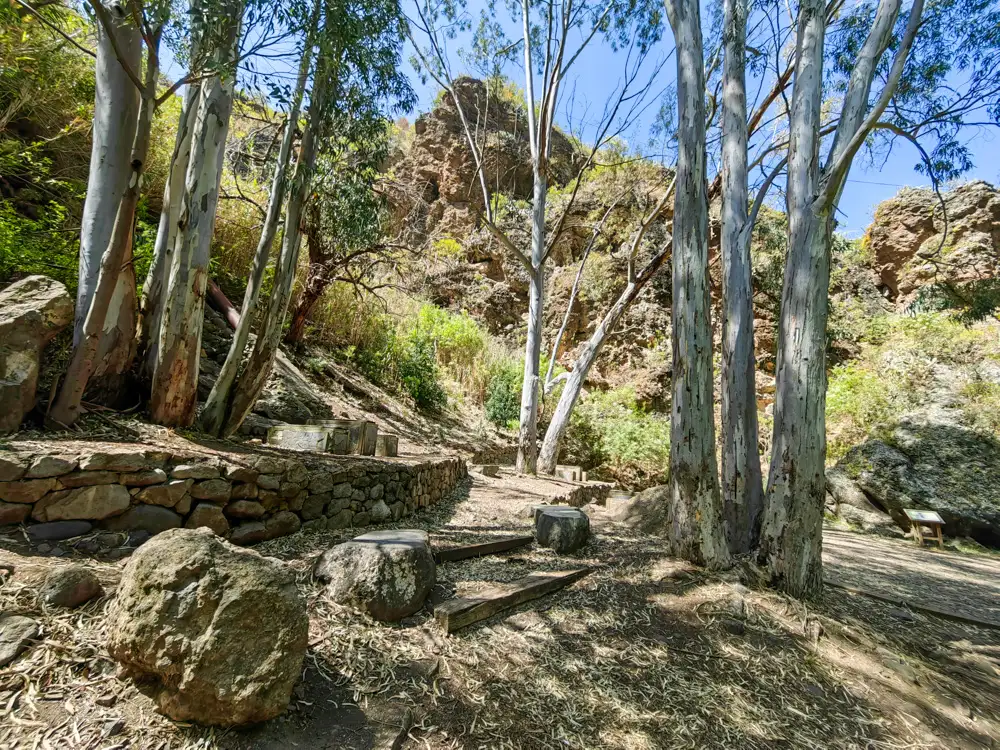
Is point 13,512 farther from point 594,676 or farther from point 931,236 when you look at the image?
point 931,236

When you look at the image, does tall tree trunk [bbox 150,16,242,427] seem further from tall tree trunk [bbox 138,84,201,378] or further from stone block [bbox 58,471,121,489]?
stone block [bbox 58,471,121,489]

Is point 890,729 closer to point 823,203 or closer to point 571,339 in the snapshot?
point 823,203

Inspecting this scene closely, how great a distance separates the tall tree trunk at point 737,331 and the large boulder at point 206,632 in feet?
11.0

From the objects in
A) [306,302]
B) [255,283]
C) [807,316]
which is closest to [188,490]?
[255,283]

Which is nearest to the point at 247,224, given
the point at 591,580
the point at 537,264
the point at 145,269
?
the point at 145,269

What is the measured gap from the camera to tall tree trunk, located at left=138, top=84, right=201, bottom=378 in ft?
12.9

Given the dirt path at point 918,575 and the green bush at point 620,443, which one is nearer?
the dirt path at point 918,575

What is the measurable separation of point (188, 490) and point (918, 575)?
22.4 feet

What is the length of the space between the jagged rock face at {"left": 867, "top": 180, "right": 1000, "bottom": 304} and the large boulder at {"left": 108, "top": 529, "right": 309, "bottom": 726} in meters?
14.9

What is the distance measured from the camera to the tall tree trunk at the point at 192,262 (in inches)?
146

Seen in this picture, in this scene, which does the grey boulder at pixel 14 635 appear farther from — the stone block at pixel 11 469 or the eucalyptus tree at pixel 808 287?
the eucalyptus tree at pixel 808 287

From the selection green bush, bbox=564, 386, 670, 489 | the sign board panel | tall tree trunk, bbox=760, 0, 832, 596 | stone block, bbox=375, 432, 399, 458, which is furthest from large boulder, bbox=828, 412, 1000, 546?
stone block, bbox=375, 432, 399, 458

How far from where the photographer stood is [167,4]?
2.94 m

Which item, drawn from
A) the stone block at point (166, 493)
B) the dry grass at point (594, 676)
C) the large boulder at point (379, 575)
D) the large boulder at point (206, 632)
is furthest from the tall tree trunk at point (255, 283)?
the large boulder at point (206, 632)
